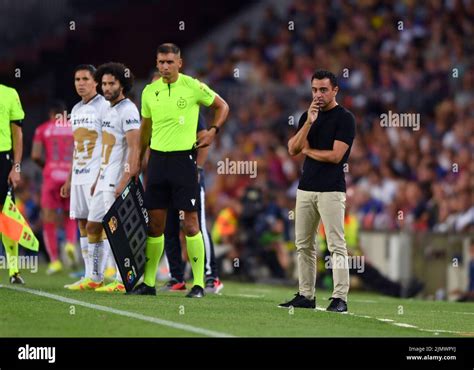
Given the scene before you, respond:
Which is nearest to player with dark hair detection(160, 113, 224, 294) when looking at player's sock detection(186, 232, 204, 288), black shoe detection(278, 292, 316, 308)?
player's sock detection(186, 232, 204, 288)

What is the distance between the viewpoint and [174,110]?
1338 cm

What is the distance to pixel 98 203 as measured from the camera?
14359mm

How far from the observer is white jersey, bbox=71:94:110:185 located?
14797 millimetres

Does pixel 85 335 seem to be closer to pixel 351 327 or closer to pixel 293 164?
pixel 351 327

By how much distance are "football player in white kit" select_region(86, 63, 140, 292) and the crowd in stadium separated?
7895 mm

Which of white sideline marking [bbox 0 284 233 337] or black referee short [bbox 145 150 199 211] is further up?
black referee short [bbox 145 150 199 211]

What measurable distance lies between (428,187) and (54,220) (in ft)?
24.1

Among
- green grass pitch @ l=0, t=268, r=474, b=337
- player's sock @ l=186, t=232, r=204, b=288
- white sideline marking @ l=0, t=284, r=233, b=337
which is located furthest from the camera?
player's sock @ l=186, t=232, r=204, b=288

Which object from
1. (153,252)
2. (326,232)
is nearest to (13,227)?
(153,252)

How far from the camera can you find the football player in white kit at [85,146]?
14.8 meters

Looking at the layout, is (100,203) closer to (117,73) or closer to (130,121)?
(130,121)

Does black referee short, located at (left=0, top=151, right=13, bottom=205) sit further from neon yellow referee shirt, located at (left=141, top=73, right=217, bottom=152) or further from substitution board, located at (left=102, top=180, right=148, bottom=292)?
neon yellow referee shirt, located at (left=141, top=73, right=217, bottom=152)
